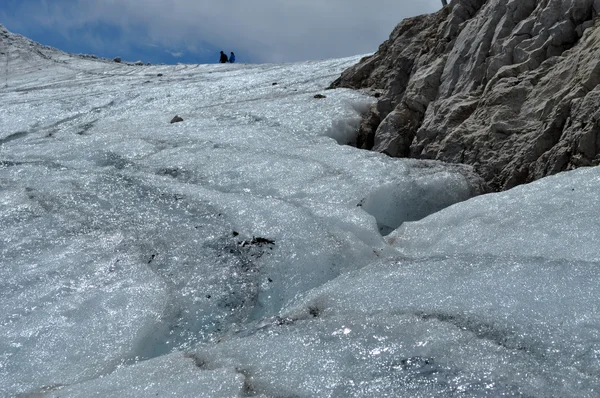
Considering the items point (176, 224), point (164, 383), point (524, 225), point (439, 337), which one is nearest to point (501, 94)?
point (524, 225)

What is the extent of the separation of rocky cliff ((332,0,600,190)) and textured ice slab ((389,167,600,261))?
742 millimetres

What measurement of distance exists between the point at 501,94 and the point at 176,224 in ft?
14.0

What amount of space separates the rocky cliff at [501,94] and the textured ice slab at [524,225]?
0.74 meters

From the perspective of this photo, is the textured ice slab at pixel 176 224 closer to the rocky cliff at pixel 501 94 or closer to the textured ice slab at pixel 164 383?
the textured ice slab at pixel 164 383

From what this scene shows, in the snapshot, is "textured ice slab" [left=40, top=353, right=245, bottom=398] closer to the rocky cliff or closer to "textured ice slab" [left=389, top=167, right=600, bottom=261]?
"textured ice slab" [left=389, top=167, right=600, bottom=261]

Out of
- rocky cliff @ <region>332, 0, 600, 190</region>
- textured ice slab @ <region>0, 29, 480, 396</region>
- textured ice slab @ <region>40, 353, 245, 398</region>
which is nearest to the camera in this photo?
textured ice slab @ <region>40, 353, 245, 398</region>

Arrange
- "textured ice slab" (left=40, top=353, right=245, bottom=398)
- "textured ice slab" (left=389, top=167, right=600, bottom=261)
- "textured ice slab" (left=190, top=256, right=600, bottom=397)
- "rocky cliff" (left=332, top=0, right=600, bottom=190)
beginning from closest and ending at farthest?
"textured ice slab" (left=190, top=256, right=600, bottom=397) → "textured ice slab" (left=40, top=353, right=245, bottom=398) → "textured ice slab" (left=389, top=167, right=600, bottom=261) → "rocky cliff" (left=332, top=0, right=600, bottom=190)

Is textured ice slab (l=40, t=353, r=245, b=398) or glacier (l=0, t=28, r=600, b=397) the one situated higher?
glacier (l=0, t=28, r=600, b=397)

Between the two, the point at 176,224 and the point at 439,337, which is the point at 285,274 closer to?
the point at 176,224

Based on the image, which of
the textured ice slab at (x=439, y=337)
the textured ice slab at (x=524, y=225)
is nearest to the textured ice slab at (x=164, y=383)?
the textured ice slab at (x=439, y=337)

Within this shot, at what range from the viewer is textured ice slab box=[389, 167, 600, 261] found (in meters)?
4.85

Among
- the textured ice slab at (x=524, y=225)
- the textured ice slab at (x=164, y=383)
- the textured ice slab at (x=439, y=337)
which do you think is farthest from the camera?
the textured ice slab at (x=524, y=225)

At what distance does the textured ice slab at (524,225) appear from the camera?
4.85 meters

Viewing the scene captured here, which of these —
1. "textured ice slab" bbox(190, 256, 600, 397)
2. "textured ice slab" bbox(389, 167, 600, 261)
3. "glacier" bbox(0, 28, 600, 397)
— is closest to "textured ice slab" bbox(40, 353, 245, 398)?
"glacier" bbox(0, 28, 600, 397)
